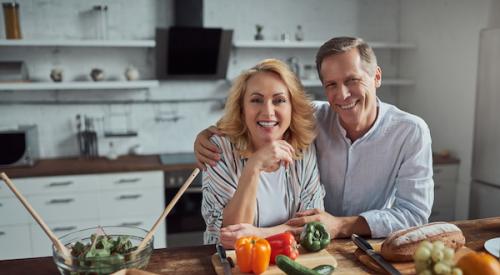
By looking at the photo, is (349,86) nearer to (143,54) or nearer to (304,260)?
(304,260)

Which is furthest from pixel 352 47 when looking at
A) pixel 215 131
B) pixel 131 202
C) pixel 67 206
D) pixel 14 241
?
pixel 14 241

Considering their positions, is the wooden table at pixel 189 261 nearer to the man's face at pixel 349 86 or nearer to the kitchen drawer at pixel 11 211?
the man's face at pixel 349 86

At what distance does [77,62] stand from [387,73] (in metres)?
3.00

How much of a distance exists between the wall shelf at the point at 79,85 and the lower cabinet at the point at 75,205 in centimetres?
73

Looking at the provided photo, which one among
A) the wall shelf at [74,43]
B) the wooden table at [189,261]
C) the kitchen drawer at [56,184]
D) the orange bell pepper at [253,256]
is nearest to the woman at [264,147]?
the wooden table at [189,261]

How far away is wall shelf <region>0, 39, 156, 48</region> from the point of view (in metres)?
3.58

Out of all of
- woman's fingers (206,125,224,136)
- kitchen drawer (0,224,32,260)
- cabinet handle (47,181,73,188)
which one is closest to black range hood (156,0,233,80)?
cabinet handle (47,181,73,188)

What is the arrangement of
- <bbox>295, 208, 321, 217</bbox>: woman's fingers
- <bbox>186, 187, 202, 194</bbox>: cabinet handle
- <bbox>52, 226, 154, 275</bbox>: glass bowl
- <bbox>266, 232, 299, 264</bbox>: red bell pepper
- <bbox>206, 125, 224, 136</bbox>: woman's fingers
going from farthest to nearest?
<bbox>186, 187, 202, 194</bbox>: cabinet handle → <bbox>206, 125, 224, 136</bbox>: woman's fingers → <bbox>295, 208, 321, 217</bbox>: woman's fingers → <bbox>266, 232, 299, 264</bbox>: red bell pepper → <bbox>52, 226, 154, 275</bbox>: glass bowl

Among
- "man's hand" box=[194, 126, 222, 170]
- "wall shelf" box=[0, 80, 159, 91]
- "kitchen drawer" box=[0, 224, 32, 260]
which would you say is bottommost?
"kitchen drawer" box=[0, 224, 32, 260]

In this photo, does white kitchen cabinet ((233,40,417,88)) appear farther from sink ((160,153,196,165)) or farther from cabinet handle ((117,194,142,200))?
cabinet handle ((117,194,142,200))

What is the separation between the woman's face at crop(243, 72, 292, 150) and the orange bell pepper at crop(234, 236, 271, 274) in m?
0.60

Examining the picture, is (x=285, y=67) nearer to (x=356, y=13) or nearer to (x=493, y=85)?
(x=493, y=85)

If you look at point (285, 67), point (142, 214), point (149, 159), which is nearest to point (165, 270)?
point (285, 67)

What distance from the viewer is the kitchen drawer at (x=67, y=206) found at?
3.46 m
